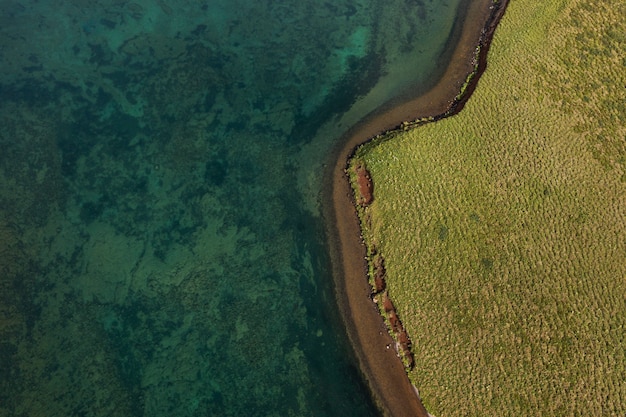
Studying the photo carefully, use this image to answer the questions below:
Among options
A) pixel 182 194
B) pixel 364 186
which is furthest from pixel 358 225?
pixel 182 194

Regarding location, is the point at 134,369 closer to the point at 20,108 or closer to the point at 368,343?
the point at 368,343

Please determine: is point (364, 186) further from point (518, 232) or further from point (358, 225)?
point (518, 232)

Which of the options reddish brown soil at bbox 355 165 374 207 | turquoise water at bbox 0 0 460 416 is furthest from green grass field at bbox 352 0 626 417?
turquoise water at bbox 0 0 460 416

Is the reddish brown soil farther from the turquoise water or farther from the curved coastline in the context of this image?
the turquoise water

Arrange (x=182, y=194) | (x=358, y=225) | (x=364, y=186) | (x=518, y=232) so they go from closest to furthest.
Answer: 1. (x=518, y=232)
2. (x=358, y=225)
3. (x=364, y=186)
4. (x=182, y=194)

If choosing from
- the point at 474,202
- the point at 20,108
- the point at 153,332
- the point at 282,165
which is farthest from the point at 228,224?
the point at 20,108

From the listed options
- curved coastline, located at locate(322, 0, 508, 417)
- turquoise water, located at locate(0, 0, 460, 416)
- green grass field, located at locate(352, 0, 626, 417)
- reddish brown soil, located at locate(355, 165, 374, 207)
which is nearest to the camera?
green grass field, located at locate(352, 0, 626, 417)

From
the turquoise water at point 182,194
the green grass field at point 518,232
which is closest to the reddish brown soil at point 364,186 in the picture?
the green grass field at point 518,232
